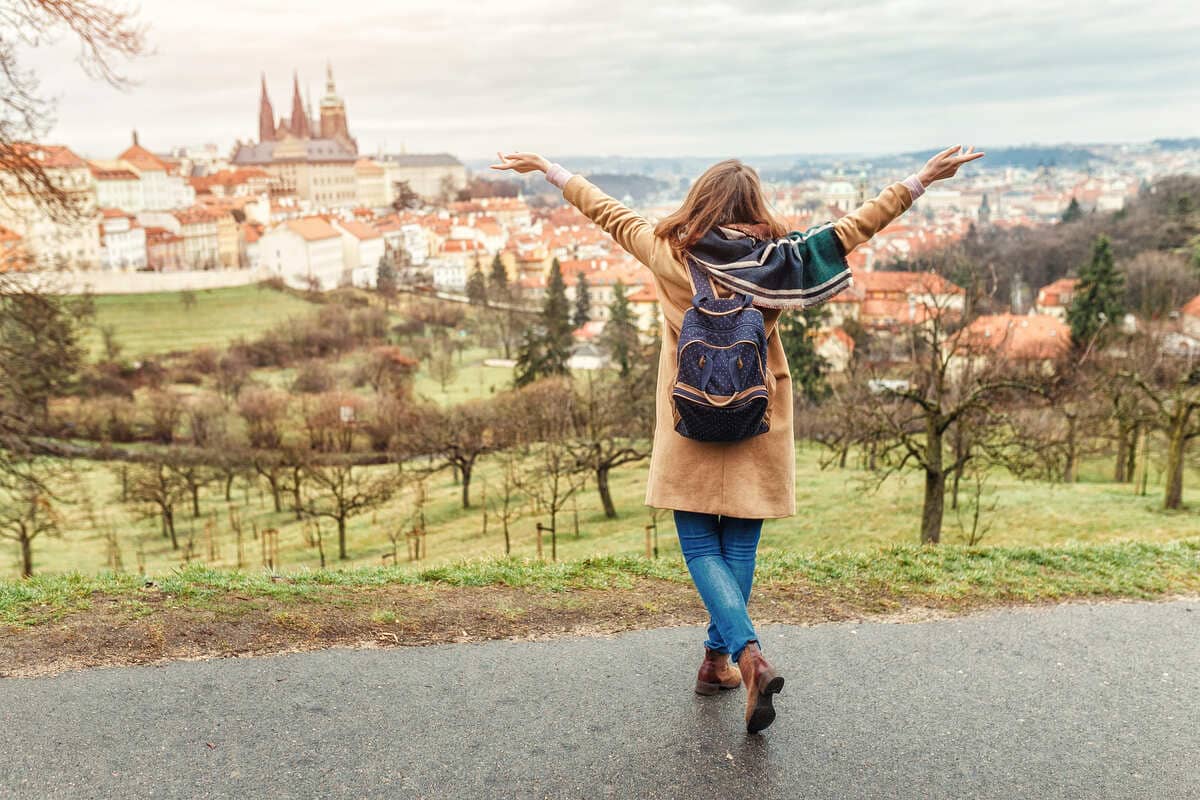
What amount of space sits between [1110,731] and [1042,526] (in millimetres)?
17253

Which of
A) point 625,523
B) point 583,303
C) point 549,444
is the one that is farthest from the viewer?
point 583,303

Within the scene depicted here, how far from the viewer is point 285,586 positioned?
18.9 feet

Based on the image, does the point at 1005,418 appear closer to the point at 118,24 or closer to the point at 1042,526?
the point at 1042,526

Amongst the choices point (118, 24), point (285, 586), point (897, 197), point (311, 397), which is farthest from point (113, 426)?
point (897, 197)

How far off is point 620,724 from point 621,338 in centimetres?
5462

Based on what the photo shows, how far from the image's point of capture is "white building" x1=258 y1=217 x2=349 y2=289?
116 meters

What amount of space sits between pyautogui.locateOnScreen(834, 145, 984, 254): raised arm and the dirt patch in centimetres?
242

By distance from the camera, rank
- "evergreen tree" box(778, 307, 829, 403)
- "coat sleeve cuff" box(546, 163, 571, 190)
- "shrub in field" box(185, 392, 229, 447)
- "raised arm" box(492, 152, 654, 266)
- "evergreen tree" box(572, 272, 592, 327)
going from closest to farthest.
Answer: "raised arm" box(492, 152, 654, 266) → "coat sleeve cuff" box(546, 163, 571, 190) → "shrub in field" box(185, 392, 229, 447) → "evergreen tree" box(778, 307, 829, 403) → "evergreen tree" box(572, 272, 592, 327)

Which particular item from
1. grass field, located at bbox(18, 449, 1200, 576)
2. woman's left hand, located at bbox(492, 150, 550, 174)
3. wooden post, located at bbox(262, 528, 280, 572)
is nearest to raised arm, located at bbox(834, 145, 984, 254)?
woman's left hand, located at bbox(492, 150, 550, 174)

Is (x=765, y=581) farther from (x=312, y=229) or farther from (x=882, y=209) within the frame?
(x=312, y=229)

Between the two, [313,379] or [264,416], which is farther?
[313,379]

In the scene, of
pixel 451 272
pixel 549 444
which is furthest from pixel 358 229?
pixel 549 444

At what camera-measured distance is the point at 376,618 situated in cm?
521

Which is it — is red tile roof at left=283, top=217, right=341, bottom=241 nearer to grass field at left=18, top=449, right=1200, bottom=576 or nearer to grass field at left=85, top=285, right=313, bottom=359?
grass field at left=85, top=285, right=313, bottom=359
